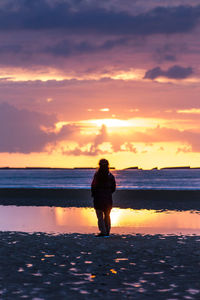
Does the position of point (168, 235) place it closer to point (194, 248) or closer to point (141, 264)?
point (194, 248)

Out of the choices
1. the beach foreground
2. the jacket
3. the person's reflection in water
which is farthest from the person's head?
the beach foreground

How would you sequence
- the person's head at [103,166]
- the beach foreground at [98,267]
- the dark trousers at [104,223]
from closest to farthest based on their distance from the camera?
the beach foreground at [98,267], the dark trousers at [104,223], the person's head at [103,166]

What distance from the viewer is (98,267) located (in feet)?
33.7

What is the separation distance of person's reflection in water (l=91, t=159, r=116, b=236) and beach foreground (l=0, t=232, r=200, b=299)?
41 cm

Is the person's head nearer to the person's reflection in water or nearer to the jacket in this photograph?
the person's reflection in water

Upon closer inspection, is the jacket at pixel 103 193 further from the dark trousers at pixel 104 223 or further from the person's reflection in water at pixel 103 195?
the dark trousers at pixel 104 223

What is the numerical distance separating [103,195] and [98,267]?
5.32 metres

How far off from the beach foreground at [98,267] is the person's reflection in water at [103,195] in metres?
0.41

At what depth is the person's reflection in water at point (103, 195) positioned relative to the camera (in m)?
15.4

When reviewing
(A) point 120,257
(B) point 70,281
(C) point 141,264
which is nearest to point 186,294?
(B) point 70,281

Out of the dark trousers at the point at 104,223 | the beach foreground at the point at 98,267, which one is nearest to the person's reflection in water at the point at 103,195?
the dark trousers at the point at 104,223

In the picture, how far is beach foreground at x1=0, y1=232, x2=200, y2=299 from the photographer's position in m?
8.07

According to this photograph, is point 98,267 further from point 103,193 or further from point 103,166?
point 103,166

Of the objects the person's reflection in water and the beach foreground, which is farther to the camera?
the person's reflection in water
